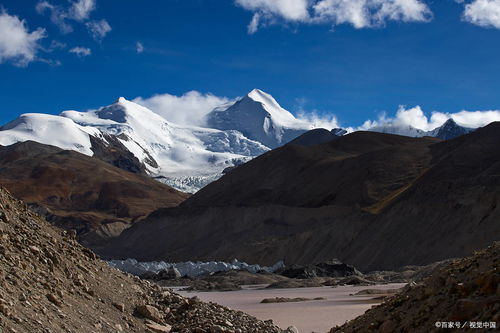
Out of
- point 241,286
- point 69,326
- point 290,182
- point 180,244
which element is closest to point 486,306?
point 69,326

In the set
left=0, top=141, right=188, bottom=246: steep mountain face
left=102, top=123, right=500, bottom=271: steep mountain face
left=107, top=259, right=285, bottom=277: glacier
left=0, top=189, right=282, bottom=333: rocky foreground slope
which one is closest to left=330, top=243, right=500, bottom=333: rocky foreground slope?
left=0, top=189, right=282, bottom=333: rocky foreground slope

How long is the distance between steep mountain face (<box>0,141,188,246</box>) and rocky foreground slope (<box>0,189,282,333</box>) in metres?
111

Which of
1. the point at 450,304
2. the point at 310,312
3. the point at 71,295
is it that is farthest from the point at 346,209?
the point at 450,304

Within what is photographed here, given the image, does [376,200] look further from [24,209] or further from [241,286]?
[24,209]

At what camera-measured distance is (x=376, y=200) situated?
81188 millimetres

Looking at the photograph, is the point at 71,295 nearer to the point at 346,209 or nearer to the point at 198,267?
the point at 198,267

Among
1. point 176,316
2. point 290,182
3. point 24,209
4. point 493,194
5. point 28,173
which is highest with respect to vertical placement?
point 28,173

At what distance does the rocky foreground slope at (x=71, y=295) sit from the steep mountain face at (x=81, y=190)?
364 ft

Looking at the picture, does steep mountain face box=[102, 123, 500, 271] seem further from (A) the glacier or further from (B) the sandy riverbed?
(B) the sandy riverbed

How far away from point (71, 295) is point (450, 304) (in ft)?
25.7

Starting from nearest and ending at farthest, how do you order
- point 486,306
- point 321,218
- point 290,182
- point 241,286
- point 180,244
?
point 486,306 < point 241,286 < point 321,218 < point 180,244 < point 290,182

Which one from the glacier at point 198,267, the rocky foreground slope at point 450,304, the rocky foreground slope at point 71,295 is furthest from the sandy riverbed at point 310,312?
the glacier at point 198,267

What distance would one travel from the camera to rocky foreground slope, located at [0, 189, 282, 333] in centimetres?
1202

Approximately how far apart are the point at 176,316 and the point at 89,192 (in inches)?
5725
